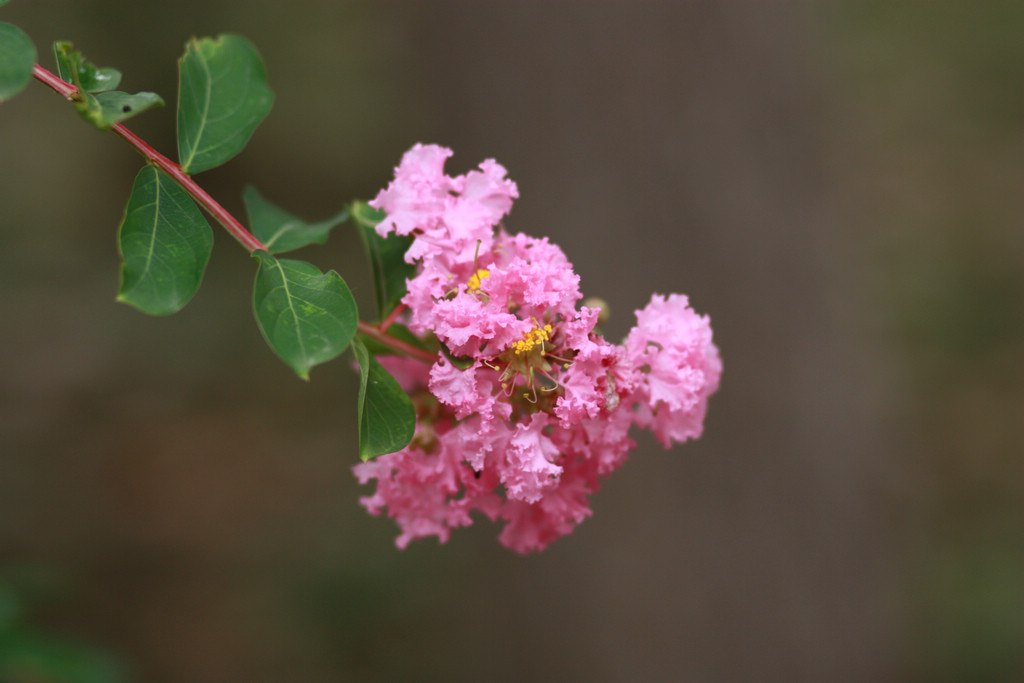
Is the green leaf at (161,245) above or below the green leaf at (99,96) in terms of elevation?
below

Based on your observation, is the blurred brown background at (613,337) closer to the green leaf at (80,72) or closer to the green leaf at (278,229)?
the green leaf at (278,229)

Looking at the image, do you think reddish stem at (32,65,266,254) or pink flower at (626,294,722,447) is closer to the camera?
reddish stem at (32,65,266,254)

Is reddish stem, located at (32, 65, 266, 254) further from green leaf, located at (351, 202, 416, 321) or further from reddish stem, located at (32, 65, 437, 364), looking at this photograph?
green leaf, located at (351, 202, 416, 321)

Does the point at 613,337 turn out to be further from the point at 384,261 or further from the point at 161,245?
the point at 161,245

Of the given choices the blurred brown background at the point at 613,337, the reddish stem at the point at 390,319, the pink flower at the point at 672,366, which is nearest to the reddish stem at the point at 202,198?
the reddish stem at the point at 390,319

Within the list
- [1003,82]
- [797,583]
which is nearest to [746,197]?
[797,583]

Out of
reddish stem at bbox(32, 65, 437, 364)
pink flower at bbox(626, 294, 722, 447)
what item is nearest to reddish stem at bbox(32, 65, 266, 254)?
reddish stem at bbox(32, 65, 437, 364)

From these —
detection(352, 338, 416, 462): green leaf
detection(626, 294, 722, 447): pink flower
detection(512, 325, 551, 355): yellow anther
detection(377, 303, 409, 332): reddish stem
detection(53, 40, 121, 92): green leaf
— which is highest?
detection(53, 40, 121, 92): green leaf
